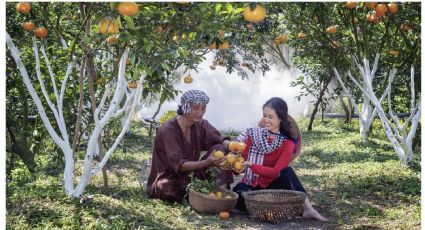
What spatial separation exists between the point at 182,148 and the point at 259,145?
0.77m

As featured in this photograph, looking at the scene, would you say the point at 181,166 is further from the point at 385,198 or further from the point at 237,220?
the point at 385,198

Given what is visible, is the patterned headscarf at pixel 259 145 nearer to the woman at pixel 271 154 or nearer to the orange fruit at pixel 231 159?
the woman at pixel 271 154

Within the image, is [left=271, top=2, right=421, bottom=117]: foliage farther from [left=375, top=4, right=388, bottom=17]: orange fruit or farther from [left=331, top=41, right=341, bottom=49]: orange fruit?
[left=375, top=4, right=388, bottom=17]: orange fruit

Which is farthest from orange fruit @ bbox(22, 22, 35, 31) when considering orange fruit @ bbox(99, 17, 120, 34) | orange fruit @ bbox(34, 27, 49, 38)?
orange fruit @ bbox(99, 17, 120, 34)

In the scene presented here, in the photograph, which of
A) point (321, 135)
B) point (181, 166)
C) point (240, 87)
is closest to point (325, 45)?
point (181, 166)

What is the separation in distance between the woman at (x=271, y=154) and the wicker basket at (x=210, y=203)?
30 cm

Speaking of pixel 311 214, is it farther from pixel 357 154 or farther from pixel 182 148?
pixel 357 154

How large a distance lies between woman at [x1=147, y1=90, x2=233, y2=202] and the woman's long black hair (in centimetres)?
61

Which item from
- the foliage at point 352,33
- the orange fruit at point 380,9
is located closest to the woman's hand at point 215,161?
the orange fruit at point 380,9

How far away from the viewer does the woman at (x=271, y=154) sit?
17.0 ft

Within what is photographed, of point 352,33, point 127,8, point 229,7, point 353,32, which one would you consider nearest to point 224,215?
point 229,7

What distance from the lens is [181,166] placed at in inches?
211

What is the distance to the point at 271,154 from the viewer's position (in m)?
5.32

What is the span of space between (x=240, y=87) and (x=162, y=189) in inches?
654
